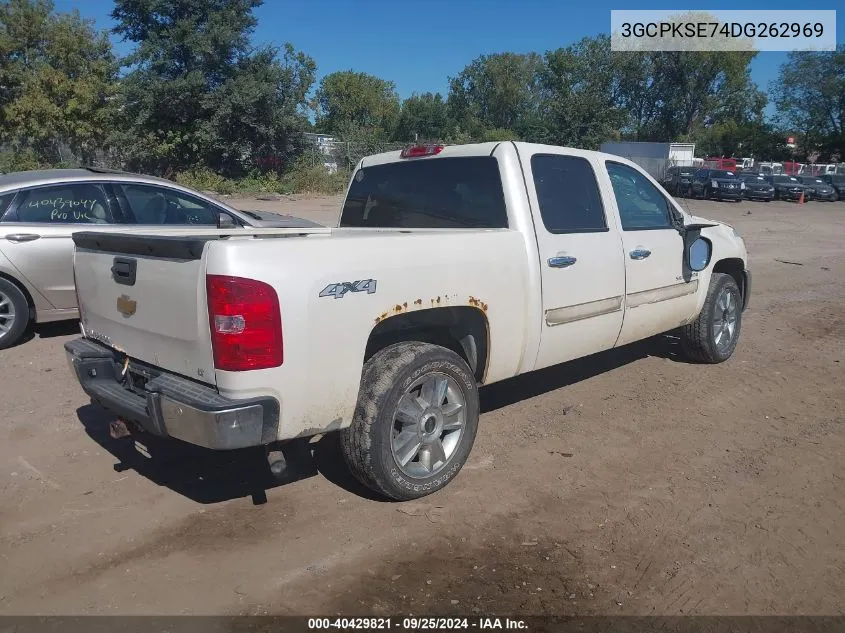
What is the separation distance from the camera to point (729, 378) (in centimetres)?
625

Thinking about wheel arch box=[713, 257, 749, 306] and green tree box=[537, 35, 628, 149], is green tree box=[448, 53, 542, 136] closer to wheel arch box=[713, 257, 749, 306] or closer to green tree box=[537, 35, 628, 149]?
green tree box=[537, 35, 628, 149]

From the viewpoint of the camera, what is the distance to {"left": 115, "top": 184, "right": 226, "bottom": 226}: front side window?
732 centimetres

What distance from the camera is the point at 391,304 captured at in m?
3.65

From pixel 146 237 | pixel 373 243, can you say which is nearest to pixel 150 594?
pixel 146 237

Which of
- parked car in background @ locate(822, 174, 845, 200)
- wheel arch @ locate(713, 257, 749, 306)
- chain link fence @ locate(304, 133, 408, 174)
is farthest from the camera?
parked car in background @ locate(822, 174, 845, 200)

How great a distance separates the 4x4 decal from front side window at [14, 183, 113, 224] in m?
4.68

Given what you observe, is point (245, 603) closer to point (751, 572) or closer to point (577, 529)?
point (577, 529)

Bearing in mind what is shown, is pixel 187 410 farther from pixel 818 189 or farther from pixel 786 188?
pixel 818 189

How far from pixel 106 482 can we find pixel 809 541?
3.83 meters

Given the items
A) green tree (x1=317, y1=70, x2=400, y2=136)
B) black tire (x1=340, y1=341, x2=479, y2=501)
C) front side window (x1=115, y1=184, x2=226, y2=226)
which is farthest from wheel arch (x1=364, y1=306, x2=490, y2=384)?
green tree (x1=317, y1=70, x2=400, y2=136)

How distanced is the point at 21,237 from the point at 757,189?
3431 cm

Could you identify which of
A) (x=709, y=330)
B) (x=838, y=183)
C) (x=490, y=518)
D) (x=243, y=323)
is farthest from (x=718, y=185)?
(x=243, y=323)

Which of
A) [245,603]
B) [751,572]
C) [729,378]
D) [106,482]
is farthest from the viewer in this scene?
[729,378]

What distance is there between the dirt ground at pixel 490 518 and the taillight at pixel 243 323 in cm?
99
